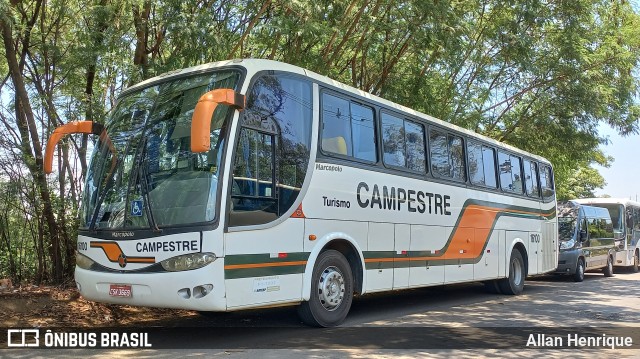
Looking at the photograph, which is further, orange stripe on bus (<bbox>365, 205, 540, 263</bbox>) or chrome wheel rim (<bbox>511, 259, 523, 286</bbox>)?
chrome wheel rim (<bbox>511, 259, 523, 286</bbox>)

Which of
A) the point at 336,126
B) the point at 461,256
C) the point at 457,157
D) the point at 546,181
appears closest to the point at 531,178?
the point at 546,181

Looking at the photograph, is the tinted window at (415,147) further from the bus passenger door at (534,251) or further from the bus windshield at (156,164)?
the bus passenger door at (534,251)

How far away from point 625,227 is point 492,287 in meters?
12.6

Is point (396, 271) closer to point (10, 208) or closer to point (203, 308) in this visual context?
point (203, 308)

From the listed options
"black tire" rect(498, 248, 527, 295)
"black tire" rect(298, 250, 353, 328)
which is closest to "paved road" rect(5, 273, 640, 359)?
"black tire" rect(298, 250, 353, 328)

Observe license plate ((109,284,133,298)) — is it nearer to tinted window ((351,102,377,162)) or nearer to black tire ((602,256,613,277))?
tinted window ((351,102,377,162))

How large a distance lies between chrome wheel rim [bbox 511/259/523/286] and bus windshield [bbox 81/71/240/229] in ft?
31.5

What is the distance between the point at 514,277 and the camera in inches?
552

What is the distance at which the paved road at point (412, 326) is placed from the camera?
674cm

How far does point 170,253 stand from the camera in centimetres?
649

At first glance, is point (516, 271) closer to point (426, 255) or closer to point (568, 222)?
point (426, 255)

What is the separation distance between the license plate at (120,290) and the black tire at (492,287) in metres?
9.61

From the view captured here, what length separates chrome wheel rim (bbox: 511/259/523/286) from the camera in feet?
46.0

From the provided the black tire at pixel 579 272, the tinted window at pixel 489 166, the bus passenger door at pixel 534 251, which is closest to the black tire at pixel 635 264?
the black tire at pixel 579 272
